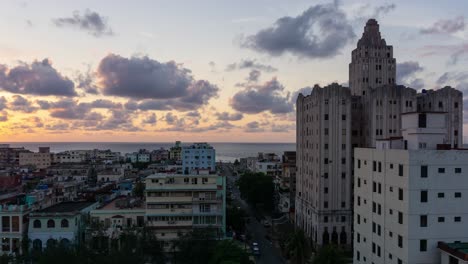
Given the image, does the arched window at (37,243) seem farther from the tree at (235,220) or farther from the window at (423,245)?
the window at (423,245)

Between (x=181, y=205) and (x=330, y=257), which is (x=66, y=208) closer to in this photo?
(x=181, y=205)

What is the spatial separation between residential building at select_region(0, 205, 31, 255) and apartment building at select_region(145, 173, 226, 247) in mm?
15475

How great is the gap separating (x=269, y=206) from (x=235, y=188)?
43312 mm

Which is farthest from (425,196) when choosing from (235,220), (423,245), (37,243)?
(37,243)

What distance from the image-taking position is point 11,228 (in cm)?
5144

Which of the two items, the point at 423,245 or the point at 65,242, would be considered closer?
the point at 423,245

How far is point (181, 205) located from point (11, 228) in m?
21.2

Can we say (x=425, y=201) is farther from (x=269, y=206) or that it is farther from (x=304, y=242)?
(x=269, y=206)

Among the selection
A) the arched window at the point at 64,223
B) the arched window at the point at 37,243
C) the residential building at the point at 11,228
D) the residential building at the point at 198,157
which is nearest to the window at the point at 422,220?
the arched window at the point at 64,223

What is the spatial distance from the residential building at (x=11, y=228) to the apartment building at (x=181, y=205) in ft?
50.8

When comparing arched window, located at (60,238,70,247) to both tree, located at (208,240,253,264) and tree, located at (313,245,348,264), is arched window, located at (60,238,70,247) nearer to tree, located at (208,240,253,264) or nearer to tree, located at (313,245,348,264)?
tree, located at (208,240,253,264)

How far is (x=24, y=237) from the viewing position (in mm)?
51031

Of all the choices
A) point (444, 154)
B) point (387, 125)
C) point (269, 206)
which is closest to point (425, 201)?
point (444, 154)

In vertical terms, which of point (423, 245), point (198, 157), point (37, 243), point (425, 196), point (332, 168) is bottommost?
point (37, 243)
